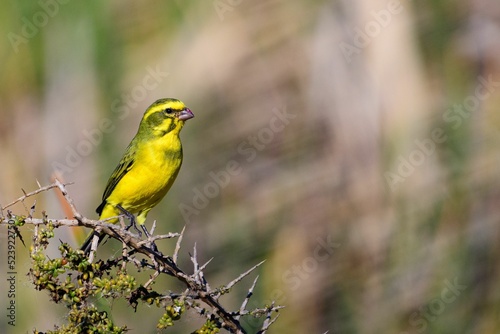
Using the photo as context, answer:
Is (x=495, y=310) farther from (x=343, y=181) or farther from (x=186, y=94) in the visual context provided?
(x=186, y=94)

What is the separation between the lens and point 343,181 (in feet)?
15.4

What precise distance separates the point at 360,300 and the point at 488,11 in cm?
188

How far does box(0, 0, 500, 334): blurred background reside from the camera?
14.9 ft

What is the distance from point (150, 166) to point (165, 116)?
0.27m

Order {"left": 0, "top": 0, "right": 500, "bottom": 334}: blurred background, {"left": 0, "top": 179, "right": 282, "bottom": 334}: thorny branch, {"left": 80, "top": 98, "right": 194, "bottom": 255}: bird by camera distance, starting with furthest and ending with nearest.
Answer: {"left": 0, "top": 0, "right": 500, "bottom": 334}: blurred background → {"left": 80, "top": 98, "right": 194, "bottom": 255}: bird → {"left": 0, "top": 179, "right": 282, "bottom": 334}: thorny branch

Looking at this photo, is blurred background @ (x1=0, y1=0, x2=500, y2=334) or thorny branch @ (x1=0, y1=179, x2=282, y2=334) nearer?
thorny branch @ (x1=0, y1=179, x2=282, y2=334)

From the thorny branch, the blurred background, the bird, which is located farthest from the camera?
the blurred background

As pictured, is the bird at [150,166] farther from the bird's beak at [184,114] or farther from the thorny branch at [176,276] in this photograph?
the thorny branch at [176,276]

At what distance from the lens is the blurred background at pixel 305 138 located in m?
4.55

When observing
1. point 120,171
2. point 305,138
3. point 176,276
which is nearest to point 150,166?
point 120,171

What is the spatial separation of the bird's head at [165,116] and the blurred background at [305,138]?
1.62 ft

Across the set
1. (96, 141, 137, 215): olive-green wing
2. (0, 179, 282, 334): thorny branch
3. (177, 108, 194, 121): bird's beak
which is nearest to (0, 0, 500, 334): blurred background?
(96, 141, 137, 215): olive-green wing

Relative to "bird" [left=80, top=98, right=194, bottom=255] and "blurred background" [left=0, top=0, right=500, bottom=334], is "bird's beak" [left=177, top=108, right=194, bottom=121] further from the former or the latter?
"blurred background" [left=0, top=0, right=500, bottom=334]

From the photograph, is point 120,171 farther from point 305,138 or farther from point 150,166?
point 305,138
